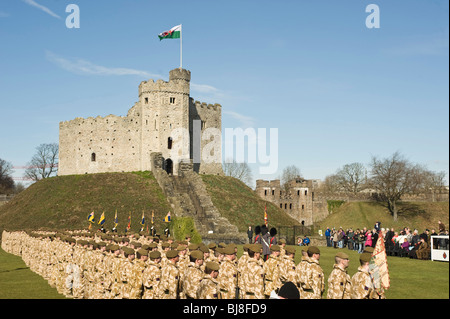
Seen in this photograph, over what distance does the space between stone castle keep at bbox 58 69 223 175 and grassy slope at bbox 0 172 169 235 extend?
3501 mm

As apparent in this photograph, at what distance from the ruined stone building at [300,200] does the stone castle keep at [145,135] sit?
64.0 feet

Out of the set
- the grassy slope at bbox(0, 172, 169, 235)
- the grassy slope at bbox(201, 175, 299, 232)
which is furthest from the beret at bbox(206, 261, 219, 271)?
the grassy slope at bbox(201, 175, 299, 232)

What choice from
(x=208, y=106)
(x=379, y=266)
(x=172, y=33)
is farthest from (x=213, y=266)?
(x=208, y=106)

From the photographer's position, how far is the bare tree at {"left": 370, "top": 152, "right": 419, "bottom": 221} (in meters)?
79.9

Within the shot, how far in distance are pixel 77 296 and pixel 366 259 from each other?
10814 millimetres

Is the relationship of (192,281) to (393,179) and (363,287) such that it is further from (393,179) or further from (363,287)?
(393,179)

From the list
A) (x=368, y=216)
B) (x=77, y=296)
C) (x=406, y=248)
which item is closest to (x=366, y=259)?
(x=77, y=296)

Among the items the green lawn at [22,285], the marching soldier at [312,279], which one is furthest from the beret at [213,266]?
the green lawn at [22,285]

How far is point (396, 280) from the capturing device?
20.2 m

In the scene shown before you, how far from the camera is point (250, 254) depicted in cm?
1172

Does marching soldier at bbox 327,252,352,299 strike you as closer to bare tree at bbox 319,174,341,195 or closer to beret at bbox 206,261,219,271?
beret at bbox 206,261,219,271

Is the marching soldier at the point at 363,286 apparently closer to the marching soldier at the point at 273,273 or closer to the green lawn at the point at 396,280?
the marching soldier at the point at 273,273

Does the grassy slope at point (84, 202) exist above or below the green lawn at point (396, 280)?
above

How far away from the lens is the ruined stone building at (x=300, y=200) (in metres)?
88.4
